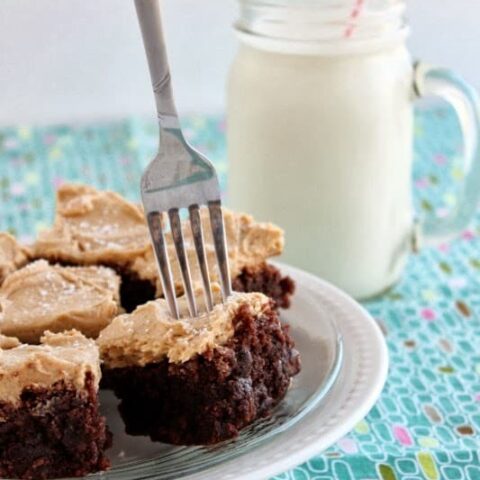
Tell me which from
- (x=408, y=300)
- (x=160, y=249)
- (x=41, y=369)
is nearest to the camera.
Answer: (x=41, y=369)

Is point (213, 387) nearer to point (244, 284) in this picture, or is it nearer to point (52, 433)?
point (52, 433)

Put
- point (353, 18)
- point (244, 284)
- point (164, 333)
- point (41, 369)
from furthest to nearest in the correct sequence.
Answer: point (353, 18)
point (244, 284)
point (164, 333)
point (41, 369)

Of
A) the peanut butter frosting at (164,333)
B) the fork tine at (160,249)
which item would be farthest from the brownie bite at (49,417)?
the fork tine at (160,249)

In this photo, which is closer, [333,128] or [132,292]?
[132,292]

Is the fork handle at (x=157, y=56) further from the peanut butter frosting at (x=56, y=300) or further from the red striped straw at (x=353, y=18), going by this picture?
the red striped straw at (x=353, y=18)

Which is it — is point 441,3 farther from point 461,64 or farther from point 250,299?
point 250,299

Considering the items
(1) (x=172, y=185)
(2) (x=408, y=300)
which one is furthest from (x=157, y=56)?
(2) (x=408, y=300)
